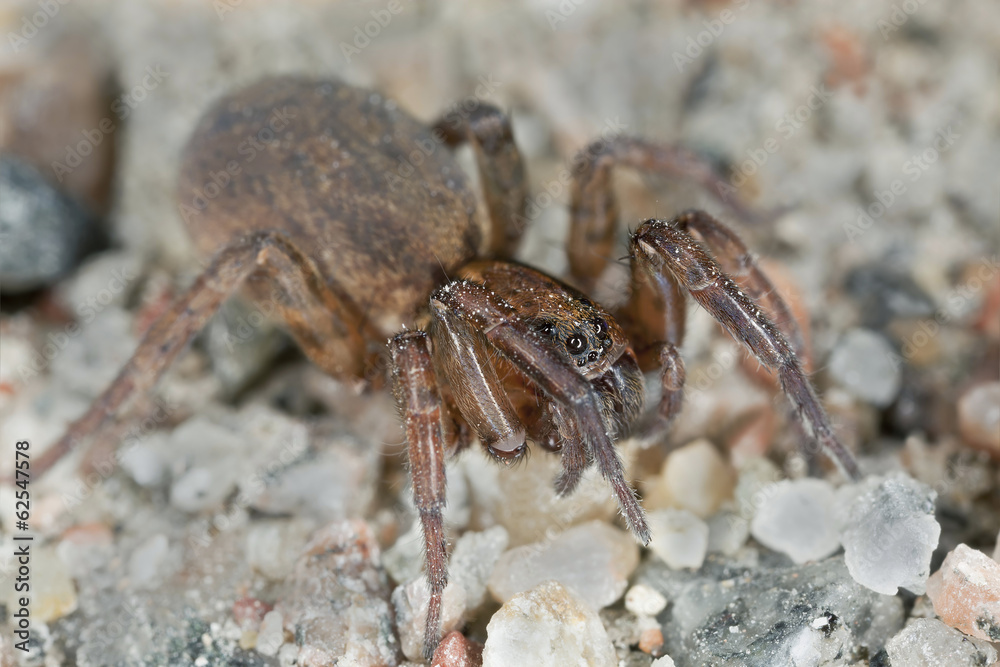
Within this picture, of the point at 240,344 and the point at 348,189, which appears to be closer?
the point at 348,189

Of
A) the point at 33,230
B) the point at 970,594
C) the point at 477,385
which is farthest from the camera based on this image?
the point at 33,230

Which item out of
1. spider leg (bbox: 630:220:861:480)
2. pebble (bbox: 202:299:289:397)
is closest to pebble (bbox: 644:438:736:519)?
spider leg (bbox: 630:220:861:480)

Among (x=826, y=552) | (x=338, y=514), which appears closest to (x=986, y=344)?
(x=826, y=552)

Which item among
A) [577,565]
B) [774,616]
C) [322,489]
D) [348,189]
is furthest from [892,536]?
[348,189]

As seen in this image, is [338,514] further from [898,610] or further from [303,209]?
[898,610]

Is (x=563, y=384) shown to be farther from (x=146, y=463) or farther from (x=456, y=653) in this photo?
(x=146, y=463)

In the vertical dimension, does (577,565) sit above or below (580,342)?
below

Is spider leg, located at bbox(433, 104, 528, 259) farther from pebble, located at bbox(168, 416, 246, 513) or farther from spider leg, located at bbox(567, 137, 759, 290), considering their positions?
pebble, located at bbox(168, 416, 246, 513)

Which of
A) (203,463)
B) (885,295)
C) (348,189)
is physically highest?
(348,189)
